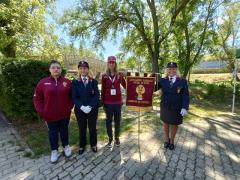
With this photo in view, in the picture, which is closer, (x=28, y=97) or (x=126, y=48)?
(x=28, y=97)

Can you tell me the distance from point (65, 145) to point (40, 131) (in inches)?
75.1

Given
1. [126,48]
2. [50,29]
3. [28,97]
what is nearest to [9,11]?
[50,29]

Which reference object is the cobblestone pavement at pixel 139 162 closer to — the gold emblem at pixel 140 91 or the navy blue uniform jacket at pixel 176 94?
the navy blue uniform jacket at pixel 176 94

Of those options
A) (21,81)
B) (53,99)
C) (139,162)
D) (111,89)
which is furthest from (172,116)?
(21,81)

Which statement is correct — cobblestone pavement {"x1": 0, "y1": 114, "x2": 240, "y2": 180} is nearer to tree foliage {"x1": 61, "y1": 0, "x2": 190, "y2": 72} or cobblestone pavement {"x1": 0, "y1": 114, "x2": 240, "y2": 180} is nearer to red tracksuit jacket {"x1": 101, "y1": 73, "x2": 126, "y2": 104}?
red tracksuit jacket {"x1": 101, "y1": 73, "x2": 126, "y2": 104}

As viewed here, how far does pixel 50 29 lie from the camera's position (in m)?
13.0

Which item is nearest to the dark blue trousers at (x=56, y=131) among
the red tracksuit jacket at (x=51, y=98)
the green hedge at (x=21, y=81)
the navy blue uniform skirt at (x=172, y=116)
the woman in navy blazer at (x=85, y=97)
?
the red tracksuit jacket at (x=51, y=98)

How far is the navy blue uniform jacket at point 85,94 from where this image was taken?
4562 millimetres

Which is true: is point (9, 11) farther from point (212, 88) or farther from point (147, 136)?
point (212, 88)

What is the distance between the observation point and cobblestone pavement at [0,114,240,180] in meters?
4.23

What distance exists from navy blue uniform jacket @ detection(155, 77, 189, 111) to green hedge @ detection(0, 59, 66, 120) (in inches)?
138

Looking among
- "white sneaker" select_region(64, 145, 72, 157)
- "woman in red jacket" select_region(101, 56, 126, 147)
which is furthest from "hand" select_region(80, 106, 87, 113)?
"white sneaker" select_region(64, 145, 72, 157)

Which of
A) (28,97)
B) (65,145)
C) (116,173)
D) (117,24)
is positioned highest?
(117,24)

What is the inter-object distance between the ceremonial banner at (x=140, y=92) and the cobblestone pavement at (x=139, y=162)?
3.33 feet
